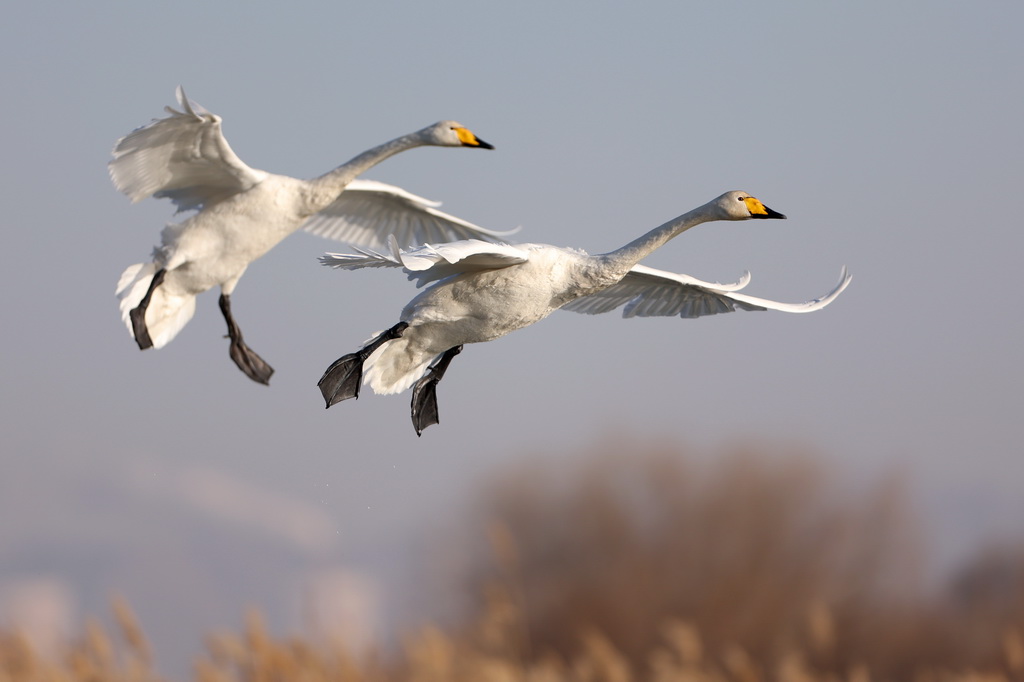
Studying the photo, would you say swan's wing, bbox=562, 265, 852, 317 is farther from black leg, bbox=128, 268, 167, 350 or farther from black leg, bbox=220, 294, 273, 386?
black leg, bbox=128, 268, 167, 350

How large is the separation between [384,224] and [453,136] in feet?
9.47

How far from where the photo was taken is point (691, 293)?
26.5ft

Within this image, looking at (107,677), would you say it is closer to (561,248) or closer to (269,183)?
(269,183)

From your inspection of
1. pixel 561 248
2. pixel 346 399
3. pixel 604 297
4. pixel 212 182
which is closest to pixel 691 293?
pixel 604 297

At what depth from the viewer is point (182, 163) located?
26.6 feet

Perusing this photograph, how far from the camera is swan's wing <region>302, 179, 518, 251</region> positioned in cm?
984

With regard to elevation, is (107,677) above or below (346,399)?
below

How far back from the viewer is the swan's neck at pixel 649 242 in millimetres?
6180

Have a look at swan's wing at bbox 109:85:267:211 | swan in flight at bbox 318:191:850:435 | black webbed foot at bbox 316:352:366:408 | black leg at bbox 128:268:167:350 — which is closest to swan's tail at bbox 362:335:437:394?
swan in flight at bbox 318:191:850:435

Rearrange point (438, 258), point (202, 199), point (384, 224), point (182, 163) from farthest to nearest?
point (384, 224), point (202, 199), point (182, 163), point (438, 258)

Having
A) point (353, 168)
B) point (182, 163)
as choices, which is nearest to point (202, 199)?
point (182, 163)

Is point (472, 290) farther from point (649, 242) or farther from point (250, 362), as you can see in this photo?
point (250, 362)

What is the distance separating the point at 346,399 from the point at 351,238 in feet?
10.8

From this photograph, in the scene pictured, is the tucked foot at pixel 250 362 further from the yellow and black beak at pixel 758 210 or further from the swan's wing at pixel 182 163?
the yellow and black beak at pixel 758 210
